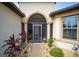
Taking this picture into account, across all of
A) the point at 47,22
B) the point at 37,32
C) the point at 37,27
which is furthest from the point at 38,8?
the point at 37,32

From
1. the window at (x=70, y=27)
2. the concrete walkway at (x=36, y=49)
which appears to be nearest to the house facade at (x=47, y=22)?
the window at (x=70, y=27)

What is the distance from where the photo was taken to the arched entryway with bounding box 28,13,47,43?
40.1ft

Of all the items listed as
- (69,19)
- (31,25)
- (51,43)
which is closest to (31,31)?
(31,25)

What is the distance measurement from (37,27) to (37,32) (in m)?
0.50

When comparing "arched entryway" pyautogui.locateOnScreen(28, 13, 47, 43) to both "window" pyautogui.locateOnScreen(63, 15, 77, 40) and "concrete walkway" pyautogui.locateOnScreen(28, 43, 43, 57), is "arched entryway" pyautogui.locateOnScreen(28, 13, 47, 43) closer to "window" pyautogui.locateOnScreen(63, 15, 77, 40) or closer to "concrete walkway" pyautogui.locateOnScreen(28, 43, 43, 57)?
"concrete walkway" pyautogui.locateOnScreen(28, 43, 43, 57)

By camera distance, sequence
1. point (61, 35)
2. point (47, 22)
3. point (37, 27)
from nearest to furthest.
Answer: point (61, 35)
point (47, 22)
point (37, 27)

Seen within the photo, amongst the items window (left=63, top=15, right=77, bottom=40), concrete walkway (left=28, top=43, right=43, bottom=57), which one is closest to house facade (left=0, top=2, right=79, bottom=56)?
window (left=63, top=15, right=77, bottom=40)

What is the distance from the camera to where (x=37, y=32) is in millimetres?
12961

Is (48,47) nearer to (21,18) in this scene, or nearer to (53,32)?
(53,32)

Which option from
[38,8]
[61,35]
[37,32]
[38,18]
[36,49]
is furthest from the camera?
[37,32]

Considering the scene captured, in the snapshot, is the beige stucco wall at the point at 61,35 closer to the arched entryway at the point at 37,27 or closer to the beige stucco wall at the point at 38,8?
the beige stucco wall at the point at 38,8

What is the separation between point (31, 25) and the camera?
13.0 m

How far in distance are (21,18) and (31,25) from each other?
125cm

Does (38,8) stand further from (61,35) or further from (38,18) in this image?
(61,35)
